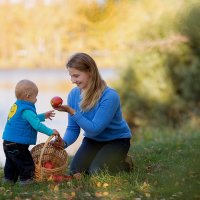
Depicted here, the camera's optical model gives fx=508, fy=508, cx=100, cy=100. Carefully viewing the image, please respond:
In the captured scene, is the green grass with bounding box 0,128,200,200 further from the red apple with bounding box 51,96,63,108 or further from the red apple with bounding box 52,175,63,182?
the red apple with bounding box 51,96,63,108

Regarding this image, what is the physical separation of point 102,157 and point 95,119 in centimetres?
42

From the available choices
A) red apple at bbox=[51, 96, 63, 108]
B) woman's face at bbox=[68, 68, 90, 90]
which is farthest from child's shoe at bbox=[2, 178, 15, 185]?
woman's face at bbox=[68, 68, 90, 90]

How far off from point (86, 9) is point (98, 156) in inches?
870

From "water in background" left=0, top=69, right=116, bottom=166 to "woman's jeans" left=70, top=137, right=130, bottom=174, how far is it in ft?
11.9

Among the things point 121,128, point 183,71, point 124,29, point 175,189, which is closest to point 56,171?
point 121,128

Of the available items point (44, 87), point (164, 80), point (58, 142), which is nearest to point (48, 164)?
point (58, 142)

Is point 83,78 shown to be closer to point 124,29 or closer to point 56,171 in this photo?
point 56,171

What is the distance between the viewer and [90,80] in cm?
488

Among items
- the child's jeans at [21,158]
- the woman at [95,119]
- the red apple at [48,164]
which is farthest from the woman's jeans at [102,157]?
the child's jeans at [21,158]

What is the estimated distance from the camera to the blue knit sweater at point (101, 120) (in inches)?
187

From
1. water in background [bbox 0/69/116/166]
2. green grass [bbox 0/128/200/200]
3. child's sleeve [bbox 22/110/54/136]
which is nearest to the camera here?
green grass [bbox 0/128/200/200]

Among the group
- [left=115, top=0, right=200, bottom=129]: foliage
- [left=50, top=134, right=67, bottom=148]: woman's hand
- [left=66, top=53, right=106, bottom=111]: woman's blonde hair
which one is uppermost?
[left=115, top=0, right=200, bottom=129]: foliage

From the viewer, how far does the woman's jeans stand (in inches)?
194

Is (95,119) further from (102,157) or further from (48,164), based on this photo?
(48,164)
